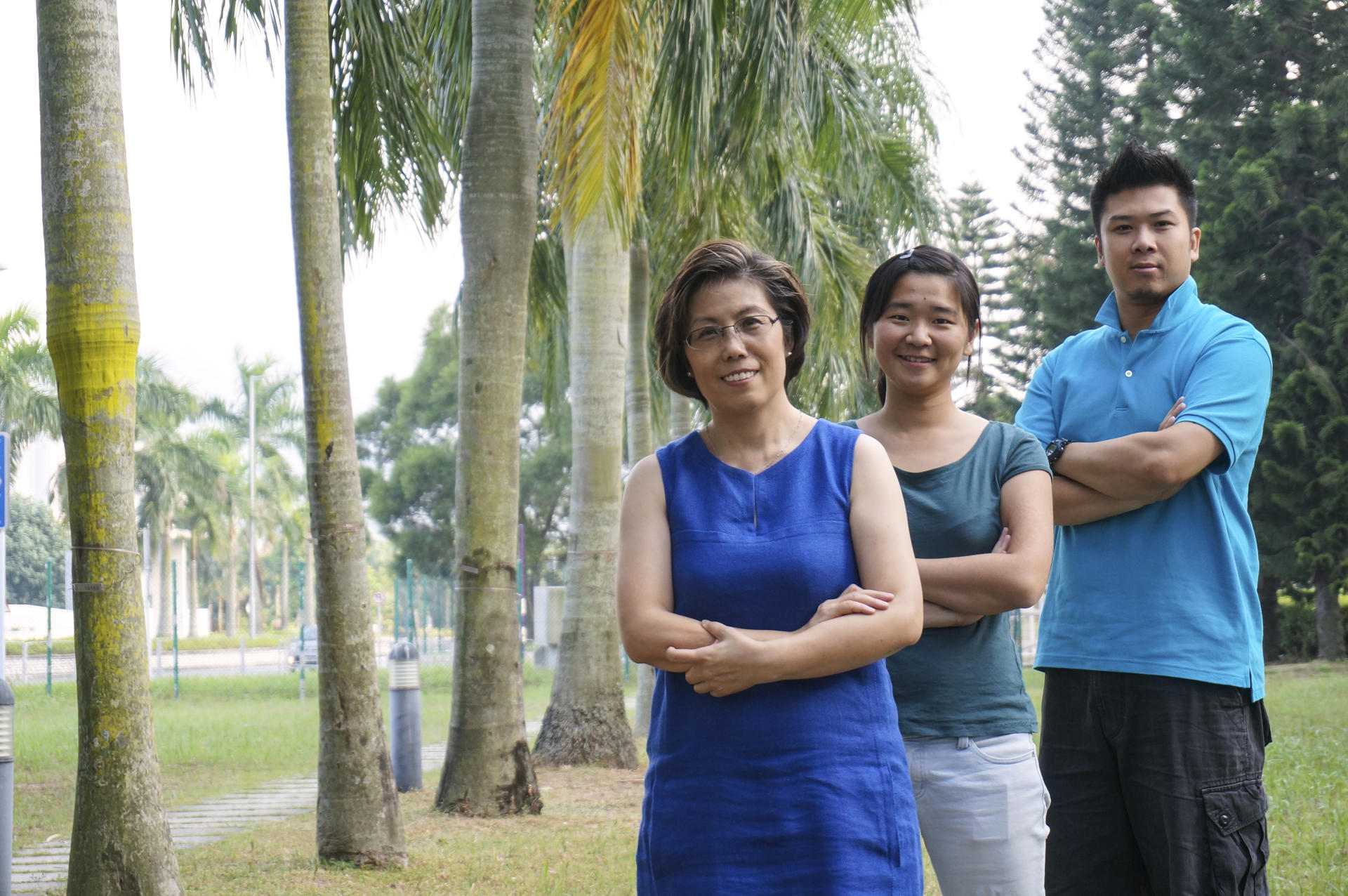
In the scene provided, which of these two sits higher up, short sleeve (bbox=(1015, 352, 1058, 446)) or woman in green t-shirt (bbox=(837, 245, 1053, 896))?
short sleeve (bbox=(1015, 352, 1058, 446))

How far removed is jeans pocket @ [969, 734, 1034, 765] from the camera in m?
2.38

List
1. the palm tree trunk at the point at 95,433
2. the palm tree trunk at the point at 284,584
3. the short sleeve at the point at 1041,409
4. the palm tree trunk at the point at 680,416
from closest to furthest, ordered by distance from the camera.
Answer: the short sleeve at the point at 1041,409
the palm tree trunk at the point at 95,433
the palm tree trunk at the point at 680,416
the palm tree trunk at the point at 284,584

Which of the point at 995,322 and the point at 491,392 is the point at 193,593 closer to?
the point at 995,322

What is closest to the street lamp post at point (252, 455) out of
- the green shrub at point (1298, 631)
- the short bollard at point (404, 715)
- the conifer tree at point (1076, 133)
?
the conifer tree at point (1076, 133)

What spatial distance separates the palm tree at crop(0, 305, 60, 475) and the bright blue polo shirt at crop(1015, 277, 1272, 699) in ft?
90.2

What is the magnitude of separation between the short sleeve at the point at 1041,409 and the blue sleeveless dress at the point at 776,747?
90cm

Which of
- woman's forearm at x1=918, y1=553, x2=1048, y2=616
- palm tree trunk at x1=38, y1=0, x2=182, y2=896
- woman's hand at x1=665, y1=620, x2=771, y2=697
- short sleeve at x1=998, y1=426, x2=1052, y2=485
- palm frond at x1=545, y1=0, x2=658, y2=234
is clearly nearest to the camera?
woman's hand at x1=665, y1=620, x2=771, y2=697

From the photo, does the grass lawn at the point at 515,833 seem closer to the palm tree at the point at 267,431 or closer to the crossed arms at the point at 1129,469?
the crossed arms at the point at 1129,469

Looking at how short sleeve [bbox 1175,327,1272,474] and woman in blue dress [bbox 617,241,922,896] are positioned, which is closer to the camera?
woman in blue dress [bbox 617,241,922,896]

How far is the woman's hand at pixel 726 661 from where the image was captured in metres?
2.01

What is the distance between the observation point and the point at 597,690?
9984mm

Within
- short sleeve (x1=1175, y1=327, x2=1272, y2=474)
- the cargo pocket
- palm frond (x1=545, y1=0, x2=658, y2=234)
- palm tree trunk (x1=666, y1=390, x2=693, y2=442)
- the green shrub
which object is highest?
palm frond (x1=545, y1=0, x2=658, y2=234)

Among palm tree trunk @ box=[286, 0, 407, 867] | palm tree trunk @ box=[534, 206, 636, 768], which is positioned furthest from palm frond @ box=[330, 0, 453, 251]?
palm tree trunk @ box=[286, 0, 407, 867]

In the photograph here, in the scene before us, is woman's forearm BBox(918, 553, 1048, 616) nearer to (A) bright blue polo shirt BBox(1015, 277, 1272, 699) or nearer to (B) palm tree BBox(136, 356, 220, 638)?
(A) bright blue polo shirt BBox(1015, 277, 1272, 699)
